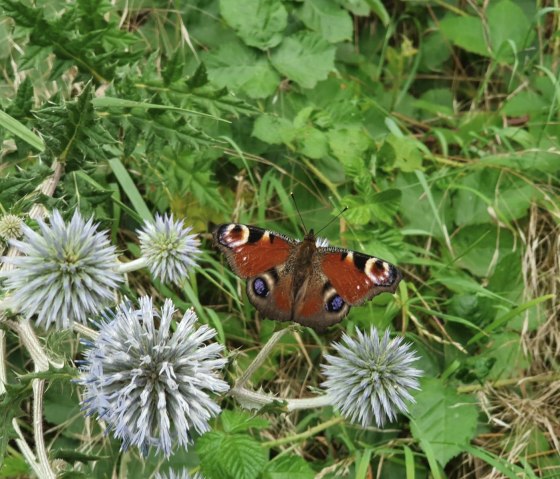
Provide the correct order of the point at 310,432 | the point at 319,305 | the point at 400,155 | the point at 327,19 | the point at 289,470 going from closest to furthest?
1. the point at 319,305
2. the point at 289,470
3. the point at 310,432
4. the point at 400,155
5. the point at 327,19

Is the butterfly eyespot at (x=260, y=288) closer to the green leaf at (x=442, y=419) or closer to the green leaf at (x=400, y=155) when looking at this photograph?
the green leaf at (x=442, y=419)

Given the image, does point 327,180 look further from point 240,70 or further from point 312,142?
point 240,70

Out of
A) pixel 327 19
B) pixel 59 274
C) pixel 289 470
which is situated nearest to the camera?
pixel 59 274

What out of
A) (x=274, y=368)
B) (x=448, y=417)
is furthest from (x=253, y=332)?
(x=448, y=417)

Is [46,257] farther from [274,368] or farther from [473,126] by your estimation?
[473,126]

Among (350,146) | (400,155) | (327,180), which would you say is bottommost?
(327,180)

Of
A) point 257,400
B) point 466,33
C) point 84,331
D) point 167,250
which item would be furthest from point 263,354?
point 466,33

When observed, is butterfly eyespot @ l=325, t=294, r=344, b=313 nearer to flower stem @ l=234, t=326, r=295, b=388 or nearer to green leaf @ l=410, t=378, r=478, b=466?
flower stem @ l=234, t=326, r=295, b=388
